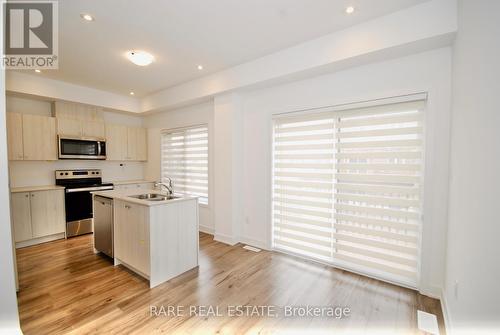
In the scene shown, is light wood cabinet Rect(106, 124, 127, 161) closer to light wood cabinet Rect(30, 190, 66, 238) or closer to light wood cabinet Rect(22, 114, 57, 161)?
light wood cabinet Rect(22, 114, 57, 161)

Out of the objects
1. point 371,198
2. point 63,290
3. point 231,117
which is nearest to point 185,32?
point 231,117

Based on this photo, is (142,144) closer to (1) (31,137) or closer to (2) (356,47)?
(1) (31,137)

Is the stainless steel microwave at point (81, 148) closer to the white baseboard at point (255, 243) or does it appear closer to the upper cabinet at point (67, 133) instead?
the upper cabinet at point (67, 133)

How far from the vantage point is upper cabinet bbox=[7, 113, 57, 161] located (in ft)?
11.8

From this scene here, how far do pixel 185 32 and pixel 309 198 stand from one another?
2.67 m

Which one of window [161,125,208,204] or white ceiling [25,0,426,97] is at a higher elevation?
white ceiling [25,0,426,97]

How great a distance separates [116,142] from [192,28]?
358cm

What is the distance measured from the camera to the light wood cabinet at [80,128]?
411 centimetres

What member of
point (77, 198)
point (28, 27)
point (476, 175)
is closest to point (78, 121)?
point (77, 198)

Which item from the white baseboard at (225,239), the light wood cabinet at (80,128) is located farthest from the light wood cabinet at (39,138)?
the white baseboard at (225,239)

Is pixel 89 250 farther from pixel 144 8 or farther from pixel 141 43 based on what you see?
pixel 144 8

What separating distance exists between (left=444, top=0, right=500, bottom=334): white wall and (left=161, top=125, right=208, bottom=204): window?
145 inches

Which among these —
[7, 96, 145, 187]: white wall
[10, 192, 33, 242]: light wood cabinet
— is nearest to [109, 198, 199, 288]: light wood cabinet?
[10, 192, 33, 242]: light wood cabinet

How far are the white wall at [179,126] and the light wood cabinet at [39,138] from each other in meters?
1.85
